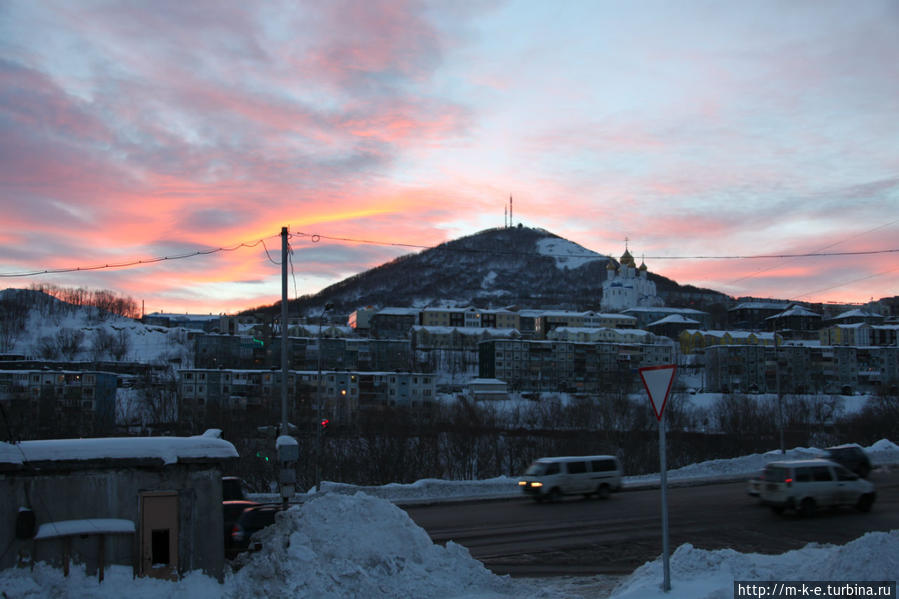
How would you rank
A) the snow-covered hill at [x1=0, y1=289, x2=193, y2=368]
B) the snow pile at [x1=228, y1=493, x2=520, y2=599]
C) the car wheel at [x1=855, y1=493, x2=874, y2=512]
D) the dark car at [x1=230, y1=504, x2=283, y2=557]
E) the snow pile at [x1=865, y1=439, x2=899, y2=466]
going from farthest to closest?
the snow-covered hill at [x1=0, y1=289, x2=193, y2=368] → the snow pile at [x1=865, y1=439, x2=899, y2=466] → the car wheel at [x1=855, y1=493, x2=874, y2=512] → the dark car at [x1=230, y1=504, x2=283, y2=557] → the snow pile at [x1=228, y1=493, x2=520, y2=599]

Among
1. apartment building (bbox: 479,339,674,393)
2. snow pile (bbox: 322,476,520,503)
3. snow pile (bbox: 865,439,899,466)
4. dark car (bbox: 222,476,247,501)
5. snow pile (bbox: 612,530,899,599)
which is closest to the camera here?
snow pile (bbox: 612,530,899,599)

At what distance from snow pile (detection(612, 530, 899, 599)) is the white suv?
9.38 meters

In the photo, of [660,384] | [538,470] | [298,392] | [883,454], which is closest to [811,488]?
[538,470]

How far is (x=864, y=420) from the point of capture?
7488cm

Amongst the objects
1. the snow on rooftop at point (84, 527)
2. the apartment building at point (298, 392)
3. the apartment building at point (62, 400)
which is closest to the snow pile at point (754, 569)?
the snow on rooftop at point (84, 527)

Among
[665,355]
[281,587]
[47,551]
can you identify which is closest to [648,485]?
[281,587]

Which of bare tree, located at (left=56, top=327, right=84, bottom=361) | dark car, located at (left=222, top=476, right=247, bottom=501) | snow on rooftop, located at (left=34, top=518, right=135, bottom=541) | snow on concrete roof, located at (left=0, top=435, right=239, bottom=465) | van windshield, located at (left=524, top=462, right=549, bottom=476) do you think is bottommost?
van windshield, located at (left=524, top=462, right=549, bottom=476)

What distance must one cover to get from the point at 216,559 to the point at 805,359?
495 feet

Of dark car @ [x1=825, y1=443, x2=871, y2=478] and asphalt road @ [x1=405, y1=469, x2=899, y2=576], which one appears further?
dark car @ [x1=825, y1=443, x2=871, y2=478]

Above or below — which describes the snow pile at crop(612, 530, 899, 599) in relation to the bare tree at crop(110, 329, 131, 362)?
below

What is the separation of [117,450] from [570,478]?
1915cm

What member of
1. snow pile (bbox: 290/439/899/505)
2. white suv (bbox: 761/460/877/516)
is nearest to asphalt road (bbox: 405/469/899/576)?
white suv (bbox: 761/460/877/516)

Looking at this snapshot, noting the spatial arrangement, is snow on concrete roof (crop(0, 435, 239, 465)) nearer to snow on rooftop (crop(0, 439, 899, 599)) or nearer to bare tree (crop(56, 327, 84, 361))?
snow on rooftop (crop(0, 439, 899, 599))

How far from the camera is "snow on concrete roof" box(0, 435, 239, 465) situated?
8.91 m
